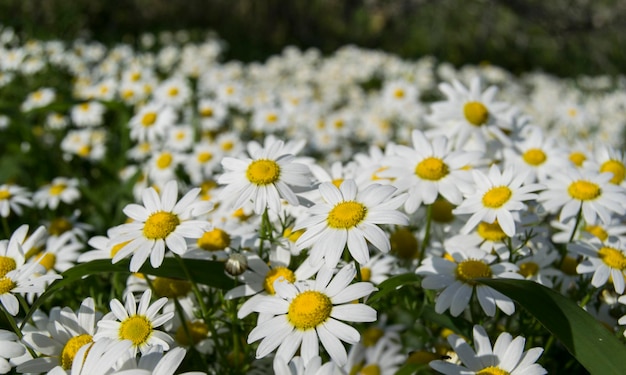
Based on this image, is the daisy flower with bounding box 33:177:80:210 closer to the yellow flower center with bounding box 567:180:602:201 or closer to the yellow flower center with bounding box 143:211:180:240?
the yellow flower center with bounding box 143:211:180:240

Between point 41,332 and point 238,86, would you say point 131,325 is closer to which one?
point 41,332

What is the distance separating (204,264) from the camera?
1.91 meters

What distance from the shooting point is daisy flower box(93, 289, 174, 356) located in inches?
63.8

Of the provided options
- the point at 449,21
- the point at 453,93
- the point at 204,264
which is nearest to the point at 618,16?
the point at 449,21

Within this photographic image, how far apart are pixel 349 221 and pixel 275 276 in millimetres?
314

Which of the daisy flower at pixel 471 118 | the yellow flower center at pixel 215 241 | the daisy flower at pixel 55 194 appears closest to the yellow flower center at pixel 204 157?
the daisy flower at pixel 55 194

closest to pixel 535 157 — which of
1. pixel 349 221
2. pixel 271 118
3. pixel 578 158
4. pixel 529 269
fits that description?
pixel 578 158

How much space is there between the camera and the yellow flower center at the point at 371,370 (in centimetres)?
236

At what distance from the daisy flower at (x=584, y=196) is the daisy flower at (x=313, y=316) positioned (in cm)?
91

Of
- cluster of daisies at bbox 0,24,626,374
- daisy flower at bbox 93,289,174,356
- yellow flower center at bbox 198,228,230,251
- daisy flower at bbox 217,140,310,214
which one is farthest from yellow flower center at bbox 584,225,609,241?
daisy flower at bbox 93,289,174,356

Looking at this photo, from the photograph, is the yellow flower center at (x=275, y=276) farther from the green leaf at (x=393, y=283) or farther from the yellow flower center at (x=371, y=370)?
the yellow flower center at (x=371, y=370)

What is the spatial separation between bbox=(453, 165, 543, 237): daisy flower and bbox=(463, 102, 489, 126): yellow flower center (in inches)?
23.9

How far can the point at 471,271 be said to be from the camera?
1862 mm

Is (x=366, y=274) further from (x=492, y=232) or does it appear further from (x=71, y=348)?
(x=71, y=348)
